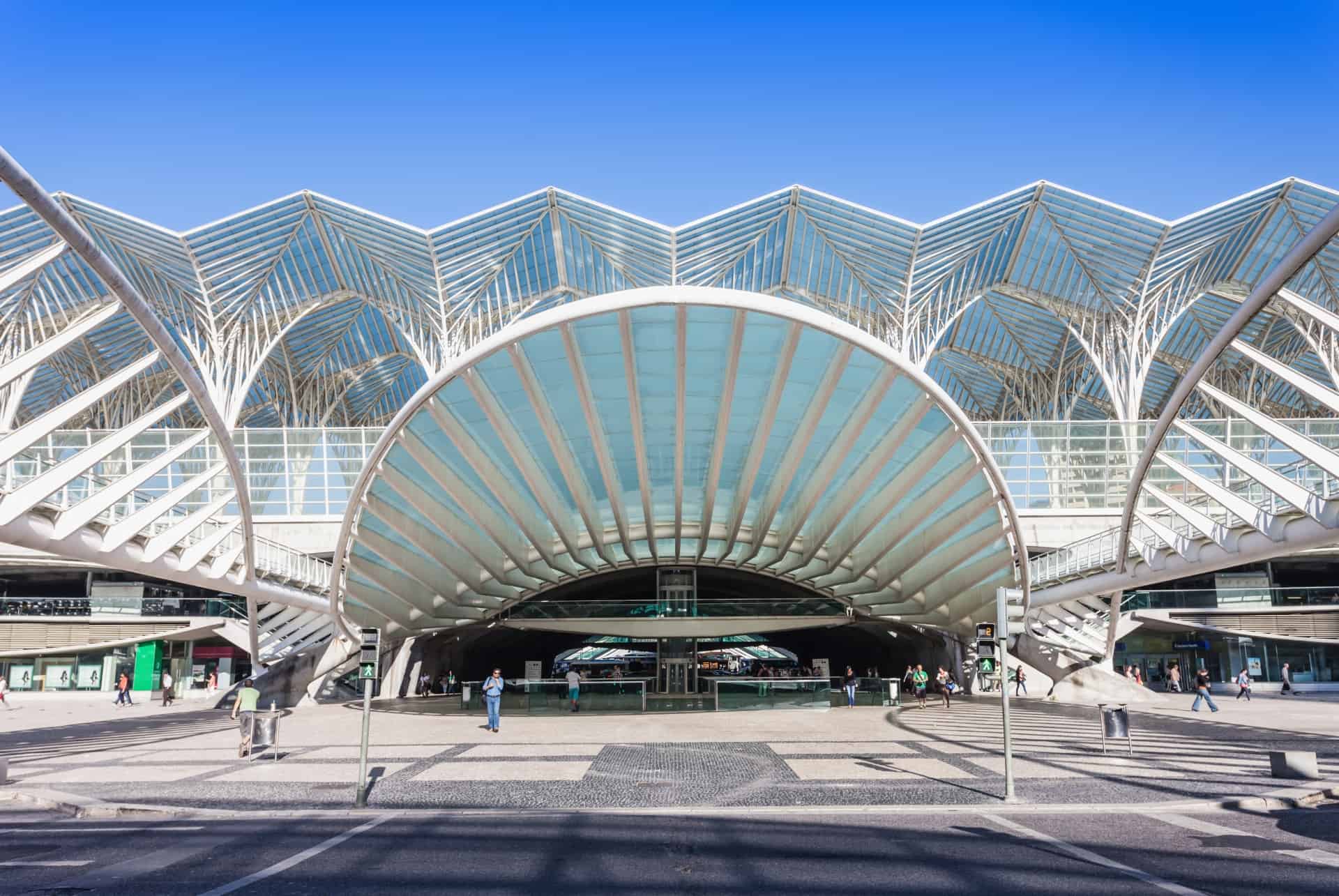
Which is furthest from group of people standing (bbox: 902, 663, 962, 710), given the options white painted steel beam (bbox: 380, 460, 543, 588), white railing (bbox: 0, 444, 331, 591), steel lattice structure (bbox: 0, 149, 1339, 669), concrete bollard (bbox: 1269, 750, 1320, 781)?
white railing (bbox: 0, 444, 331, 591)

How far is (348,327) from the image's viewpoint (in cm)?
6144

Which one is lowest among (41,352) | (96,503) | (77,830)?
(77,830)

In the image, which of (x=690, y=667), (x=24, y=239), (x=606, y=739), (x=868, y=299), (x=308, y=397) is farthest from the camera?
(x=308, y=397)

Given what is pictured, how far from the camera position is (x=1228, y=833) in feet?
33.8

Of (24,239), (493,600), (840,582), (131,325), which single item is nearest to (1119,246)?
(840,582)

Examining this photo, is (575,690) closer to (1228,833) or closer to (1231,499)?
(1231,499)

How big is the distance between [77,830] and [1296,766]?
1671 cm

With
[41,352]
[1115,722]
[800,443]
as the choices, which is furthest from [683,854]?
[800,443]

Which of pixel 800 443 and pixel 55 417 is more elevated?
pixel 800 443

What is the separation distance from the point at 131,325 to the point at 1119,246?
5516 centimetres

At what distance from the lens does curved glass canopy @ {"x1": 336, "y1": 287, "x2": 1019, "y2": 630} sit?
19.9 metres

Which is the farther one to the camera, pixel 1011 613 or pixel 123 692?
pixel 123 692

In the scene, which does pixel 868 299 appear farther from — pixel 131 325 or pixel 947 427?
pixel 131 325

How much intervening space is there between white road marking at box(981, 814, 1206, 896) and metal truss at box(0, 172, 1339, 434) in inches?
1310
